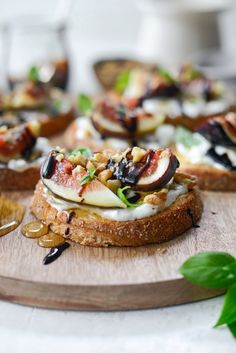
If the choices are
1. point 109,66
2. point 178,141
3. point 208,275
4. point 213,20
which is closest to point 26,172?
point 178,141

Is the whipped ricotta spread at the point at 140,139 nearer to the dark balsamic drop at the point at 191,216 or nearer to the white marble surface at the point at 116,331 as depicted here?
the dark balsamic drop at the point at 191,216

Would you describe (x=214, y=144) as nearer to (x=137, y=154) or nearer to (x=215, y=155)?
(x=215, y=155)

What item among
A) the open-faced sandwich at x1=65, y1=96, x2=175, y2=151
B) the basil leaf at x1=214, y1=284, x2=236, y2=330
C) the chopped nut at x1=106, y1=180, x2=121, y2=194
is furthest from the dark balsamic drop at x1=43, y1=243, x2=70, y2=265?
the open-faced sandwich at x1=65, y1=96, x2=175, y2=151

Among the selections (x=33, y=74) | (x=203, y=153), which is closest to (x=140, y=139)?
(x=203, y=153)

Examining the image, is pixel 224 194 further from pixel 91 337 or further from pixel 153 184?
pixel 91 337

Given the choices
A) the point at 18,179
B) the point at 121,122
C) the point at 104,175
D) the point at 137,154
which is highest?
the point at 137,154

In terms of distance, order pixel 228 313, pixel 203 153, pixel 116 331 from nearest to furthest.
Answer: pixel 228 313 → pixel 116 331 → pixel 203 153
